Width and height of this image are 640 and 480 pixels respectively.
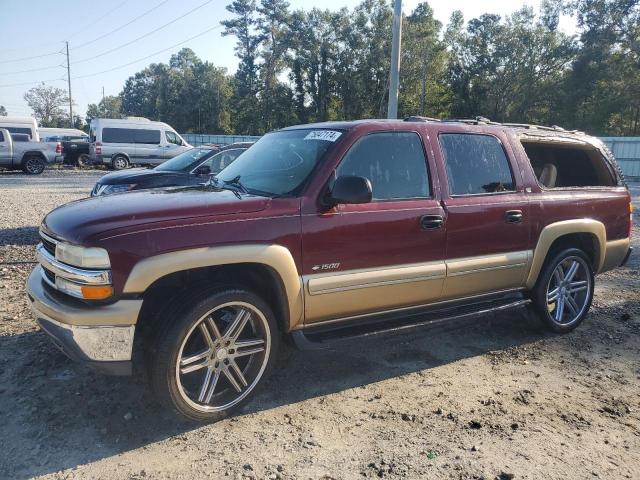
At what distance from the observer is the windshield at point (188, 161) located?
30.5 feet

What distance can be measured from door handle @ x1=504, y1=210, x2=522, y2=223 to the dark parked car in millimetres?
4763

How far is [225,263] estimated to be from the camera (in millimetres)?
3020

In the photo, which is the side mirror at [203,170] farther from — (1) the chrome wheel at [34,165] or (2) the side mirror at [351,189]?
(1) the chrome wheel at [34,165]

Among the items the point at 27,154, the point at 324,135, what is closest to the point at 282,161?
the point at 324,135

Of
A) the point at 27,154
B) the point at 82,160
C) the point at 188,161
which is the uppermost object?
the point at 188,161

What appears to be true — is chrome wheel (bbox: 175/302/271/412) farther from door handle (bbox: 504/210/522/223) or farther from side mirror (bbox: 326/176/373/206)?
door handle (bbox: 504/210/522/223)

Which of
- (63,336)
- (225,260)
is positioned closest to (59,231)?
(63,336)

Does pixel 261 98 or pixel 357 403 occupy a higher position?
pixel 261 98

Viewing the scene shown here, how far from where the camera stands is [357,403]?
11.3 feet

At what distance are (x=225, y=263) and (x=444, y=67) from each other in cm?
5675

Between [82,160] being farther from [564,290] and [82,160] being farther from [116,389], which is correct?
[564,290]

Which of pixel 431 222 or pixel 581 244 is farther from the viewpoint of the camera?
pixel 581 244

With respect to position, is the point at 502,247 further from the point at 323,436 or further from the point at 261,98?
the point at 261,98

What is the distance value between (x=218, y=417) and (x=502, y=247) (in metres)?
2.62
